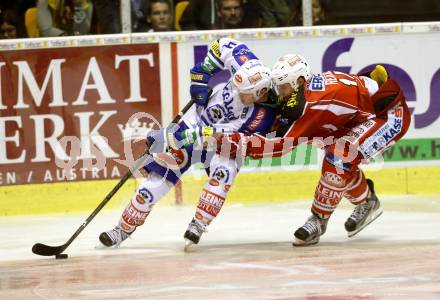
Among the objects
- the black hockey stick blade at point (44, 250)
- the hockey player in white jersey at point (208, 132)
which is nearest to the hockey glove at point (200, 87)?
the hockey player in white jersey at point (208, 132)

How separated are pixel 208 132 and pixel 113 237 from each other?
111 centimetres

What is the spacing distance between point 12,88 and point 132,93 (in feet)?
3.33

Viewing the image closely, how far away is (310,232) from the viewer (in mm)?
8414

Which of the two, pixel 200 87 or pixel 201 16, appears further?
pixel 201 16

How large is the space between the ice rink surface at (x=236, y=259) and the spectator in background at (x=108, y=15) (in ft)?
5.29

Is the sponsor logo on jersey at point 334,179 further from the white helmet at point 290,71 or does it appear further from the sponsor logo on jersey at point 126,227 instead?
the sponsor logo on jersey at point 126,227

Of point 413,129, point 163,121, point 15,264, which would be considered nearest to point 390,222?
point 413,129

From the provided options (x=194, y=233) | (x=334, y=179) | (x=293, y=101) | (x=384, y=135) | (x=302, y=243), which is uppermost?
(x=293, y=101)

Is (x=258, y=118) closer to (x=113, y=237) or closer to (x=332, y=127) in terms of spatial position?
(x=332, y=127)

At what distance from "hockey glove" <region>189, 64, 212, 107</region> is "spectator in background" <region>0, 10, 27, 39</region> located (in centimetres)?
258

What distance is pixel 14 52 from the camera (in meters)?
10.6

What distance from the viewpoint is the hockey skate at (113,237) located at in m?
8.59

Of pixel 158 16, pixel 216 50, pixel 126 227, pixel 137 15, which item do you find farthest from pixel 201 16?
pixel 126 227

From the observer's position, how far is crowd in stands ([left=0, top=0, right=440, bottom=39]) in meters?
10.9
